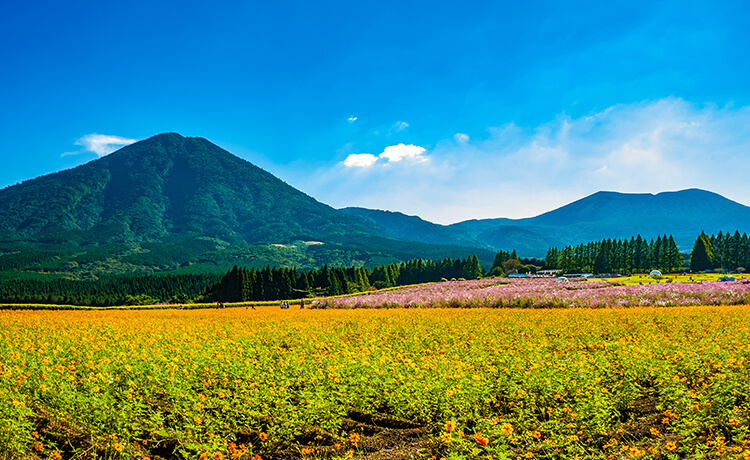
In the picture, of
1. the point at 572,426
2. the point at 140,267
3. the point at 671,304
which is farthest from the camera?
the point at 140,267

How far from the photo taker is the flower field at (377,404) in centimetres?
497

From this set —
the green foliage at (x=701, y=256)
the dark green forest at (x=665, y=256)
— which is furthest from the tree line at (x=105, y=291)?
the green foliage at (x=701, y=256)

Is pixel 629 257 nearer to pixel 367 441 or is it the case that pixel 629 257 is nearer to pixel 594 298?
pixel 594 298

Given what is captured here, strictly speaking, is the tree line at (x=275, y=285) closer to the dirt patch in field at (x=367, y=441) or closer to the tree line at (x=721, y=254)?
the dirt patch in field at (x=367, y=441)

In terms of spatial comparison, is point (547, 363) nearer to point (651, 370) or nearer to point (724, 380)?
point (651, 370)

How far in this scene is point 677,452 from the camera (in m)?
4.89

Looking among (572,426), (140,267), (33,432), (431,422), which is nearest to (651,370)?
(572,426)

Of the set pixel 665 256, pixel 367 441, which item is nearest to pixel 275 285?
pixel 367 441

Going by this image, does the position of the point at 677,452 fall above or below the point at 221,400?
below

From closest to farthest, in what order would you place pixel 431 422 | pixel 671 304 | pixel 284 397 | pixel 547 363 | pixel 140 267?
1. pixel 431 422
2. pixel 284 397
3. pixel 547 363
4. pixel 671 304
5. pixel 140 267

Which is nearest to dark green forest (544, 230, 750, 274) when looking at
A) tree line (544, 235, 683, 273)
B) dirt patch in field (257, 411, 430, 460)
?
tree line (544, 235, 683, 273)

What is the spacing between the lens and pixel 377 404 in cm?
645

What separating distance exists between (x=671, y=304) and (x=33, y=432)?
2759 centimetres

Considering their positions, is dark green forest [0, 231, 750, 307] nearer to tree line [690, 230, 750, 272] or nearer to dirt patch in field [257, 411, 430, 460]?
tree line [690, 230, 750, 272]
